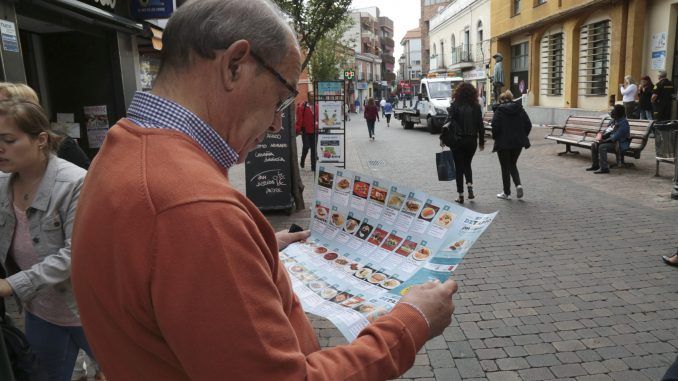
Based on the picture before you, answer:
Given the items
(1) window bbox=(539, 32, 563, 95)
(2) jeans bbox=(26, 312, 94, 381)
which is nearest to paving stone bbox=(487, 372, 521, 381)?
(2) jeans bbox=(26, 312, 94, 381)

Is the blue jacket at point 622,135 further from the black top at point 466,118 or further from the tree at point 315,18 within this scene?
the tree at point 315,18

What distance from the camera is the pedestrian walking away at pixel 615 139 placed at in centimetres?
1051

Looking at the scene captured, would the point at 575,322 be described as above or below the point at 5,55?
below

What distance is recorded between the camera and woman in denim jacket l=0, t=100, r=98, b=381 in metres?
2.26

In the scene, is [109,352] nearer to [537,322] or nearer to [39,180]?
[39,180]

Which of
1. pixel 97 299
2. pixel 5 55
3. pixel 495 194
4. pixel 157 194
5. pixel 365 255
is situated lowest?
pixel 495 194

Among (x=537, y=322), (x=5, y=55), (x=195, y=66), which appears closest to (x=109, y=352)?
(x=195, y=66)

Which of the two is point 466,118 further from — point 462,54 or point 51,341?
point 462,54

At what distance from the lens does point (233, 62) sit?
108cm

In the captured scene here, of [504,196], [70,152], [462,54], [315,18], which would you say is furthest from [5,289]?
[462,54]

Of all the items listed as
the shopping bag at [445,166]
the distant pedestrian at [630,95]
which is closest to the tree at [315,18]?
the shopping bag at [445,166]

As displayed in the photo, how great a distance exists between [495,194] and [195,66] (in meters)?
8.62

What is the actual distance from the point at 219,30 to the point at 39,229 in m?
1.83

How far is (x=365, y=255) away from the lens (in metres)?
1.66
